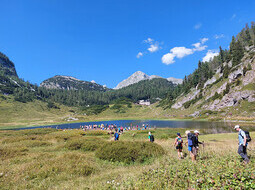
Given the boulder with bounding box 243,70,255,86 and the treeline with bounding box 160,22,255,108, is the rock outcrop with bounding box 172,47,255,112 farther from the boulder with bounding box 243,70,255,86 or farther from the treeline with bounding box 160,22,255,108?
the treeline with bounding box 160,22,255,108

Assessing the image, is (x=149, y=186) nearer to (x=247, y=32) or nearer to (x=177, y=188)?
(x=177, y=188)

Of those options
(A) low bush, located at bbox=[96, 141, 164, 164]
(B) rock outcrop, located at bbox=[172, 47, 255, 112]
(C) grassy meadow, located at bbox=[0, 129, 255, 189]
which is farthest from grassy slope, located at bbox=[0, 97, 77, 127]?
(C) grassy meadow, located at bbox=[0, 129, 255, 189]

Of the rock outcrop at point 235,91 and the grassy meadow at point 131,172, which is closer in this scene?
the grassy meadow at point 131,172

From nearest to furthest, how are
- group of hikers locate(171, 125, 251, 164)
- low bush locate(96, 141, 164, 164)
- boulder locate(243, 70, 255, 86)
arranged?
group of hikers locate(171, 125, 251, 164), low bush locate(96, 141, 164, 164), boulder locate(243, 70, 255, 86)

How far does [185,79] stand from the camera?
186 m

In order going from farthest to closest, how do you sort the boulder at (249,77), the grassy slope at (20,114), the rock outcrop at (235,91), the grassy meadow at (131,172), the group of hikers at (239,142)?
the grassy slope at (20,114)
the boulder at (249,77)
the rock outcrop at (235,91)
the group of hikers at (239,142)
the grassy meadow at (131,172)

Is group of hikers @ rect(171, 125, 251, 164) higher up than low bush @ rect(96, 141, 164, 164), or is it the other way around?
group of hikers @ rect(171, 125, 251, 164)

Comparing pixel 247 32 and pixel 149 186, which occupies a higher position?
pixel 247 32

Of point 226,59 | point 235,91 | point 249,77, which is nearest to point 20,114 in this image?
point 235,91

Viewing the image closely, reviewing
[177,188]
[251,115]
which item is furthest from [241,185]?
[251,115]

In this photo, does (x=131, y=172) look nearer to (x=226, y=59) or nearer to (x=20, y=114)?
(x=226, y=59)

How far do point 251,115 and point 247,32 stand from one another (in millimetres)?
121520

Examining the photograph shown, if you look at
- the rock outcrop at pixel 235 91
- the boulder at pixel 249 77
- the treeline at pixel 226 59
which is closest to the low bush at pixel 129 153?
the rock outcrop at pixel 235 91

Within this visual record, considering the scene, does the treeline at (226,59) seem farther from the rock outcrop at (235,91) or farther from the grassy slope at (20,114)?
the grassy slope at (20,114)
